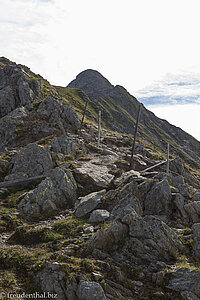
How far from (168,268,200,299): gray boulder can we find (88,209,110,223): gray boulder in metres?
5.08

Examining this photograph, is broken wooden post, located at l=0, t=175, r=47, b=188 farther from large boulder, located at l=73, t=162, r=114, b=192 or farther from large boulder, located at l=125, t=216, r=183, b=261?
large boulder, located at l=125, t=216, r=183, b=261

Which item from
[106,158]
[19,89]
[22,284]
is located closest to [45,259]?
[22,284]

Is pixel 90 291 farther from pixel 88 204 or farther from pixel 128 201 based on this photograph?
pixel 88 204

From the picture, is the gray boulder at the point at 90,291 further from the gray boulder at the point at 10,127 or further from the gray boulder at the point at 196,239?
the gray boulder at the point at 10,127

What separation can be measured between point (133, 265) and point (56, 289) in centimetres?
334

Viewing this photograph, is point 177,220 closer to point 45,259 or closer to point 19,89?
point 45,259

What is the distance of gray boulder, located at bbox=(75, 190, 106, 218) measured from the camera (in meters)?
13.6

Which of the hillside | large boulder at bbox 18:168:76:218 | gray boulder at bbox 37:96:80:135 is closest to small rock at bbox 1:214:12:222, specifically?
large boulder at bbox 18:168:76:218

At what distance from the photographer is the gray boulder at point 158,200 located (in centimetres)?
1355

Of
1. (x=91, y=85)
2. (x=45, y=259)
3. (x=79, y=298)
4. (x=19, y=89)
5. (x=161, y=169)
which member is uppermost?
(x=91, y=85)

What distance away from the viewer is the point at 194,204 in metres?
13.5

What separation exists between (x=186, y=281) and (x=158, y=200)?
619 cm

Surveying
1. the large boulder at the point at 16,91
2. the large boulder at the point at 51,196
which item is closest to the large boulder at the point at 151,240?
the large boulder at the point at 51,196

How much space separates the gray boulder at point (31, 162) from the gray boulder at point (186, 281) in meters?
13.4
